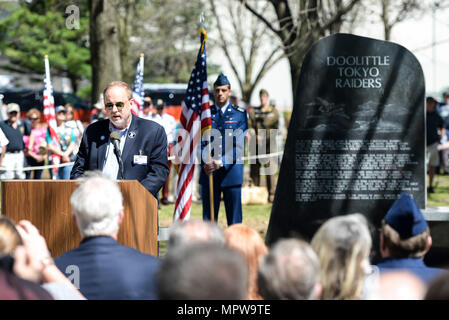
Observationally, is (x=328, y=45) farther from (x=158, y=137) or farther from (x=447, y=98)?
(x=447, y=98)

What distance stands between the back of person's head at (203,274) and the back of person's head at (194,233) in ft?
3.02

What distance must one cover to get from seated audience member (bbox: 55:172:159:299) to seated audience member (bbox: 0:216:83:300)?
1.05 feet

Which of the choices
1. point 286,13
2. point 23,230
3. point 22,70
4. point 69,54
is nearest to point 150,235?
point 23,230

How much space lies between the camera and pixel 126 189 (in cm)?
530

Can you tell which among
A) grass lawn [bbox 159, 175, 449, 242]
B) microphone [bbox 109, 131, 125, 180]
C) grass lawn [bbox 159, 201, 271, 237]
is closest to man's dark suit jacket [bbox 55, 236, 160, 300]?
microphone [bbox 109, 131, 125, 180]

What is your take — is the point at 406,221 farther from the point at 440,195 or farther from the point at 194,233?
the point at 440,195

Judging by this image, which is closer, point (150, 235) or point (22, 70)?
point (150, 235)

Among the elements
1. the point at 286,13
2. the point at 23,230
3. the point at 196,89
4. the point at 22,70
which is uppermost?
the point at 22,70

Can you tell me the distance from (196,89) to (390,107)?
225cm

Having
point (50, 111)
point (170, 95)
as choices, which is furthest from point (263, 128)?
point (170, 95)

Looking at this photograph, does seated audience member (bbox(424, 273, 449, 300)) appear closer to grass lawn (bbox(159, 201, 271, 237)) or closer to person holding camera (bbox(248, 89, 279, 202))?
grass lawn (bbox(159, 201, 271, 237))

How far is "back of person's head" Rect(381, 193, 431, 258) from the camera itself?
4.24 meters
